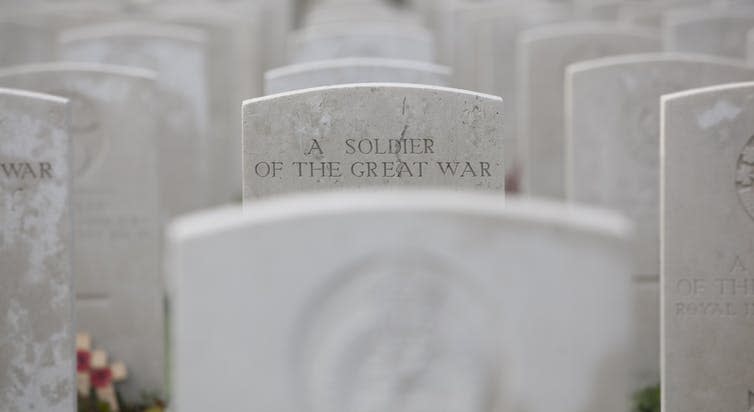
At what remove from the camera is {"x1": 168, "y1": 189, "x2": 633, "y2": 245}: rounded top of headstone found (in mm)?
2283

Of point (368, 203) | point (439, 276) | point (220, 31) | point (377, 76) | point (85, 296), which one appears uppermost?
point (220, 31)

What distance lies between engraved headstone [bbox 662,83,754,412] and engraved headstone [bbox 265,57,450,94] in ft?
5.64

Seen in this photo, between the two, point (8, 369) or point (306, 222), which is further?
point (8, 369)

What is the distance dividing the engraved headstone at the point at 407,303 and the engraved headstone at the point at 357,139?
1.26 m

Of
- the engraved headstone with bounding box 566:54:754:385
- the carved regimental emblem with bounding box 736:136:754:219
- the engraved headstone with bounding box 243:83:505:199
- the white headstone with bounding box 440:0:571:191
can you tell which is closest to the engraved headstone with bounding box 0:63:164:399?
the engraved headstone with bounding box 243:83:505:199

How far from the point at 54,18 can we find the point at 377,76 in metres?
5.13

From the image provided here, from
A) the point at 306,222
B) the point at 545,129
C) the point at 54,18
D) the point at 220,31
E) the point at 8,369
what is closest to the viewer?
the point at 306,222

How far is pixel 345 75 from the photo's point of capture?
505 cm

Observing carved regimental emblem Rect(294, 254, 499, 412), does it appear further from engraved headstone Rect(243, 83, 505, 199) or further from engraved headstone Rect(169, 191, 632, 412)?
engraved headstone Rect(243, 83, 505, 199)

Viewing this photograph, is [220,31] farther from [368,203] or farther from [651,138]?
[368,203]

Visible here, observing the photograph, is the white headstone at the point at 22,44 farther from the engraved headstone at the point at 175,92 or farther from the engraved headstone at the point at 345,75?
the engraved headstone at the point at 345,75

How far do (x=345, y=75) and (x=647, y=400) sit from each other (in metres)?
2.18

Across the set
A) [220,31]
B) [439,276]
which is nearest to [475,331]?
[439,276]

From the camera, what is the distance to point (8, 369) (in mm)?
3543
